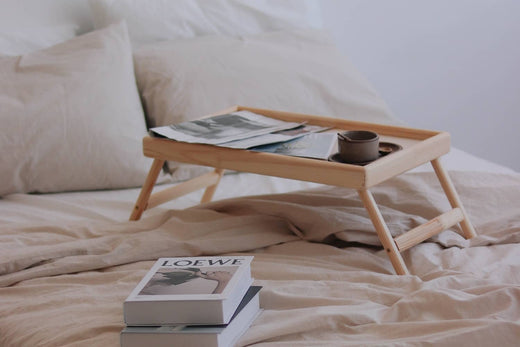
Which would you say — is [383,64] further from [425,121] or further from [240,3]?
[240,3]

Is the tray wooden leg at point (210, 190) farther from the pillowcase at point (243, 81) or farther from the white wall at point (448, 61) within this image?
the white wall at point (448, 61)

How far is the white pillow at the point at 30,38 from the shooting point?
2.34m

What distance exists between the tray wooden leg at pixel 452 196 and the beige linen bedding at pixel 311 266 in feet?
0.10

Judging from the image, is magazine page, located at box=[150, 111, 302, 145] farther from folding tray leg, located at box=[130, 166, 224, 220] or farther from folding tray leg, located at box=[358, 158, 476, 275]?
folding tray leg, located at box=[358, 158, 476, 275]

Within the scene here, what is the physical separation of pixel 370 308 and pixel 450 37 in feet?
6.85

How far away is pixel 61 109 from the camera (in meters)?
2.09

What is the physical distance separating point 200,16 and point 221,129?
35.7 inches

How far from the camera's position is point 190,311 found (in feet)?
3.82

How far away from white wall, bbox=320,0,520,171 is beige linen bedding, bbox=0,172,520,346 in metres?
1.23

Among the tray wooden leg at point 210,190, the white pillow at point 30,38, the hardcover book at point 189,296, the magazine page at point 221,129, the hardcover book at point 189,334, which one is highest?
the white pillow at point 30,38

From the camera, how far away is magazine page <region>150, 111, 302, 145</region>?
1729mm

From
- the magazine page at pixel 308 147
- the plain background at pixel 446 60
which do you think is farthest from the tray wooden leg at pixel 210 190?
the plain background at pixel 446 60

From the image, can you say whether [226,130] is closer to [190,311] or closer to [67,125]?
[67,125]

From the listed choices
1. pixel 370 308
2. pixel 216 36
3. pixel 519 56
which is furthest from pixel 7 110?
pixel 519 56
